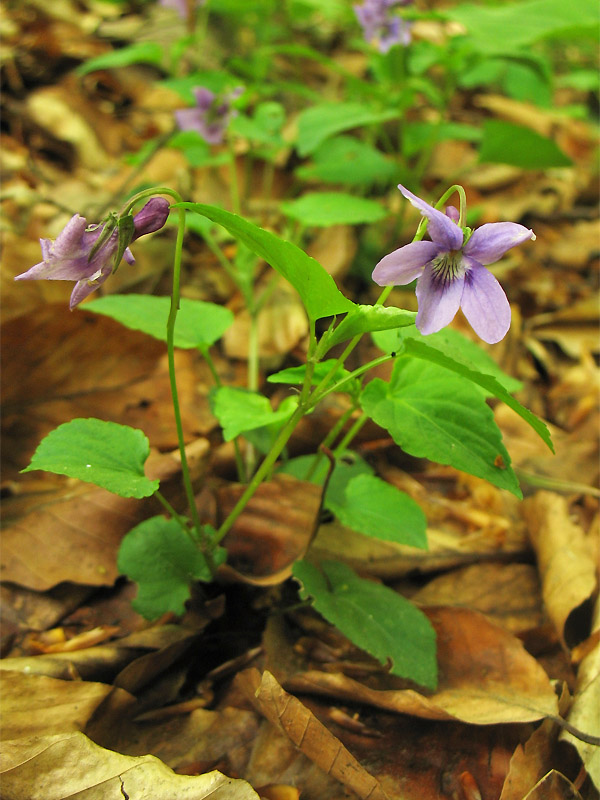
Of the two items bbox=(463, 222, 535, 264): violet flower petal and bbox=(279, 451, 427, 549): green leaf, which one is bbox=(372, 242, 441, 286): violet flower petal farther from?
bbox=(279, 451, 427, 549): green leaf

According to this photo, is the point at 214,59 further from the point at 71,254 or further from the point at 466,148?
the point at 71,254

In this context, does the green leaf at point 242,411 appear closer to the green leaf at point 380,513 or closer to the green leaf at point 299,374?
the green leaf at point 299,374

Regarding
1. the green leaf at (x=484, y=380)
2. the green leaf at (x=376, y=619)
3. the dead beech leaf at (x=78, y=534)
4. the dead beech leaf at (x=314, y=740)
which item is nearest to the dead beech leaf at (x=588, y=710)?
the green leaf at (x=376, y=619)

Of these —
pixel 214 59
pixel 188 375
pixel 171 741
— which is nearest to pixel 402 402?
pixel 171 741

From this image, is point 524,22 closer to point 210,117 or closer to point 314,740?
point 210,117

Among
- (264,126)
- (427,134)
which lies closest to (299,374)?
(264,126)

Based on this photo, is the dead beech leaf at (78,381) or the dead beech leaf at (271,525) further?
the dead beech leaf at (78,381)

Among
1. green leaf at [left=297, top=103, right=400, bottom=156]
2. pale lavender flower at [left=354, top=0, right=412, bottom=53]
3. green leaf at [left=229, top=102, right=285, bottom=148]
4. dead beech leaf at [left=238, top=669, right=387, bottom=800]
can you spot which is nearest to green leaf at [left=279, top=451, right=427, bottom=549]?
dead beech leaf at [left=238, top=669, right=387, bottom=800]
